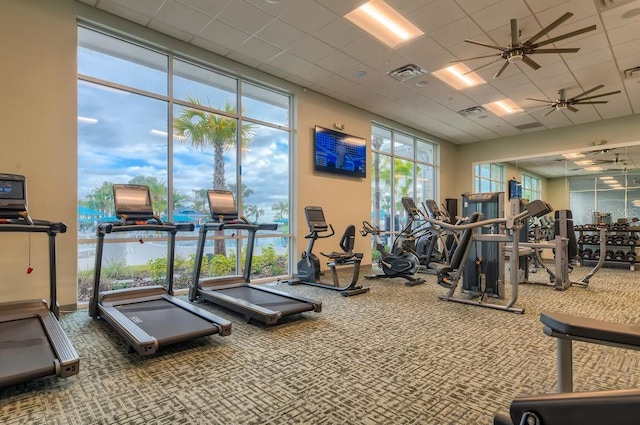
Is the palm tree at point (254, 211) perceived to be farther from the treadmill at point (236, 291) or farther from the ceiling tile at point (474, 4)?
the ceiling tile at point (474, 4)

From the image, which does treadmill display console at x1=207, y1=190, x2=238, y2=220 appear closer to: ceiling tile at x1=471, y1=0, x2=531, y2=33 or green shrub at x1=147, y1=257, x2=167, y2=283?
green shrub at x1=147, y1=257, x2=167, y2=283

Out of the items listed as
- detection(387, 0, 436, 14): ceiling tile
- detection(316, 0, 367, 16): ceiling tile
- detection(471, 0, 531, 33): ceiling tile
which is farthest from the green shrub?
detection(471, 0, 531, 33): ceiling tile

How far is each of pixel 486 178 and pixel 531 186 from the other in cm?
129

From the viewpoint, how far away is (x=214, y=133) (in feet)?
18.8

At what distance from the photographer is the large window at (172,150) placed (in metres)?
4.54

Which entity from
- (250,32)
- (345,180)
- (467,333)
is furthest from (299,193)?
(467,333)

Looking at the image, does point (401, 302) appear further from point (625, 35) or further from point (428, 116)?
point (428, 116)

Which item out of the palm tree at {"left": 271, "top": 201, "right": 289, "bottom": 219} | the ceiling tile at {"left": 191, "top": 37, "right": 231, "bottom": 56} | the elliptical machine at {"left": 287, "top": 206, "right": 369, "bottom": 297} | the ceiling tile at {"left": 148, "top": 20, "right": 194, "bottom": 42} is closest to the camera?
the ceiling tile at {"left": 148, "top": 20, "right": 194, "bottom": 42}

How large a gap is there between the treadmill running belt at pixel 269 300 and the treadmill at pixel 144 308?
0.68 m

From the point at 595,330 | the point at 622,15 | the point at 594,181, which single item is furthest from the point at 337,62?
the point at 594,181

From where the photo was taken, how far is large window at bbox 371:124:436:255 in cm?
867

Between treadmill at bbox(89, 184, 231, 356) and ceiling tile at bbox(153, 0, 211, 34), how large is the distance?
231 cm

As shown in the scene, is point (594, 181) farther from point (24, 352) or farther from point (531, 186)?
point (24, 352)

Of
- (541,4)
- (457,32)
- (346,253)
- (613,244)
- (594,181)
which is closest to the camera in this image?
(541,4)
